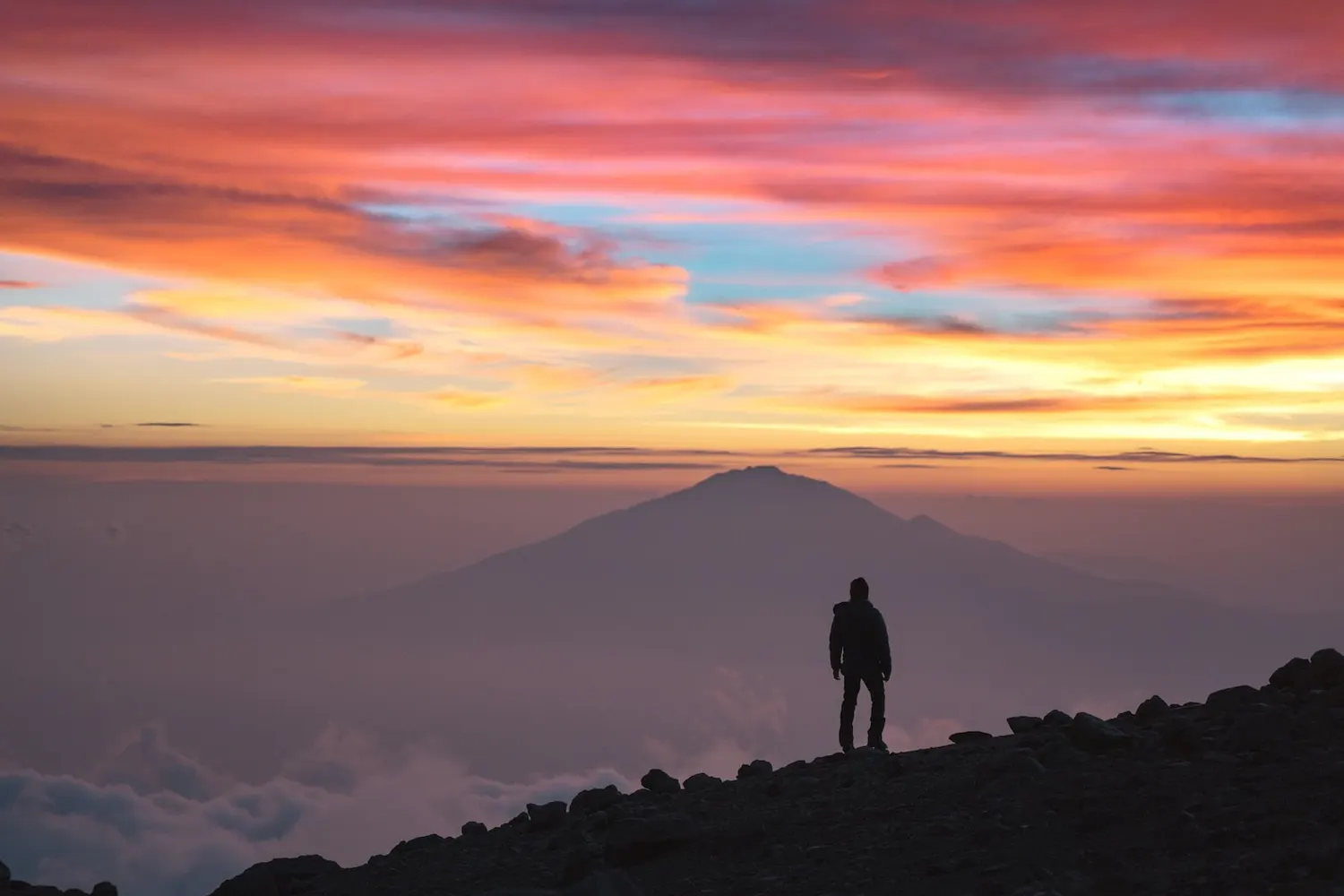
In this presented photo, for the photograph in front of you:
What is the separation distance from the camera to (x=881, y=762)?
1388 centimetres

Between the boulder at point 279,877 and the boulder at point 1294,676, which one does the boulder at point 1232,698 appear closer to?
the boulder at point 1294,676

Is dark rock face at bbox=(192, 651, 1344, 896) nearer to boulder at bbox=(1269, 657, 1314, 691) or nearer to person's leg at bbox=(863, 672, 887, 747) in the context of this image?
boulder at bbox=(1269, 657, 1314, 691)

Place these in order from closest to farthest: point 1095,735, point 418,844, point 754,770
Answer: point 1095,735, point 418,844, point 754,770

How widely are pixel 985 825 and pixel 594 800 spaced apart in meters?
5.39

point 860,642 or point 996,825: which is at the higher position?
point 860,642

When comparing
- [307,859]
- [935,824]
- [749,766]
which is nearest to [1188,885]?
[935,824]

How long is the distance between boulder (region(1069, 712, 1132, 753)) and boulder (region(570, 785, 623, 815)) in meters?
5.36

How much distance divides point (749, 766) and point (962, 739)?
2609mm

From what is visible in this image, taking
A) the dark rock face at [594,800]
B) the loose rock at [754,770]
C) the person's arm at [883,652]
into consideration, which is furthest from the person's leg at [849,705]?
the dark rock face at [594,800]

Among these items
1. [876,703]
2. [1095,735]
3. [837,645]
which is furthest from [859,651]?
[1095,735]

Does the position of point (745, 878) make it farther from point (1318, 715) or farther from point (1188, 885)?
point (1318, 715)

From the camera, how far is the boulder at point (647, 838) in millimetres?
12008

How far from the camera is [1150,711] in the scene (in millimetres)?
14172

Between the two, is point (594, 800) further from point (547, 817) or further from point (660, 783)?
point (660, 783)
